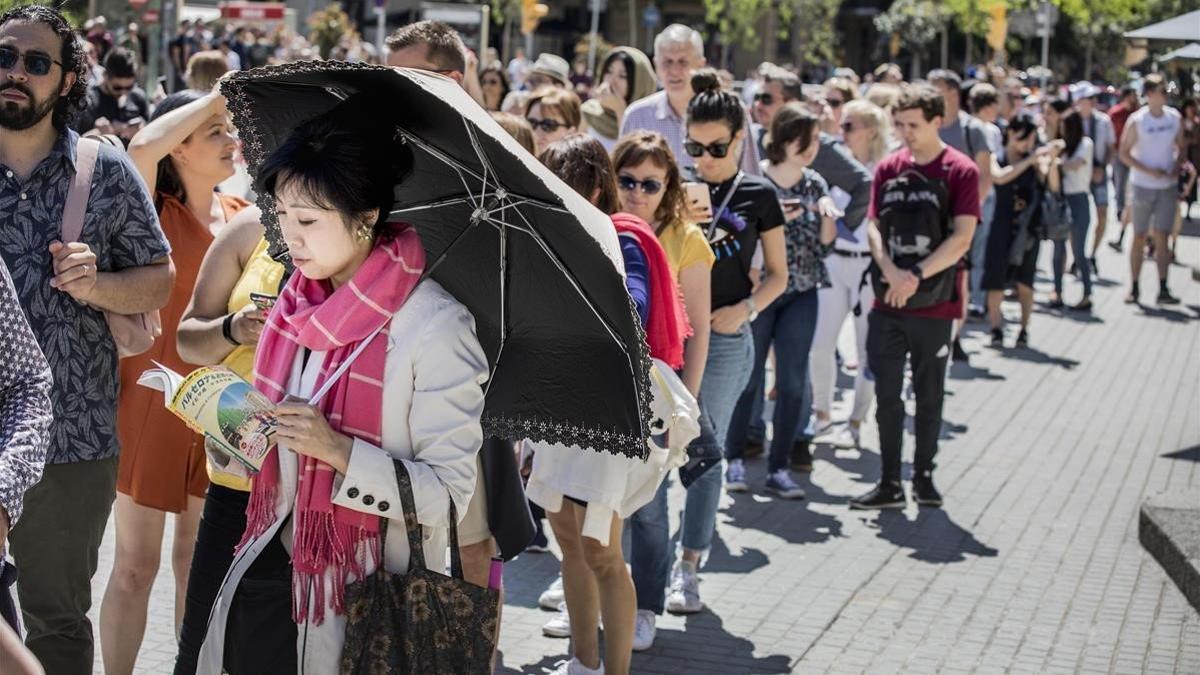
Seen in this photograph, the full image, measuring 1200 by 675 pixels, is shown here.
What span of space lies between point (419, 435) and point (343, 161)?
22.9 inches

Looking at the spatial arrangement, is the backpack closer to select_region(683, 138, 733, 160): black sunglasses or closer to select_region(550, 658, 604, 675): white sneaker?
select_region(683, 138, 733, 160): black sunglasses

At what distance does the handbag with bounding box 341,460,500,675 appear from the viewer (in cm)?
339

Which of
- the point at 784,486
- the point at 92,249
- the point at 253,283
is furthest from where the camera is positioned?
the point at 784,486

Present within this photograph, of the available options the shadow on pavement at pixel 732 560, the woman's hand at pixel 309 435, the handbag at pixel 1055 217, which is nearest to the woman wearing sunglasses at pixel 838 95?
the handbag at pixel 1055 217

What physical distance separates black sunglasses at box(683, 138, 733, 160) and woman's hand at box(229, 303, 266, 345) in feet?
9.07

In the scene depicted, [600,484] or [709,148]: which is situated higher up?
[709,148]

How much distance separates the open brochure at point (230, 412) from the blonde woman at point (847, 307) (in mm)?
6442

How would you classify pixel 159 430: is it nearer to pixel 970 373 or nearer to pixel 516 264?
pixel 516 264

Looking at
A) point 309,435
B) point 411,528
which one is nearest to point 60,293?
point 309,435

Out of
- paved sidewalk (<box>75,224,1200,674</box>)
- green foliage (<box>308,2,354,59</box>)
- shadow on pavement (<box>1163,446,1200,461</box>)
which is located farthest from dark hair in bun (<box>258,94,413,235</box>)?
green foliage (<box>308,2,354,59</box>)

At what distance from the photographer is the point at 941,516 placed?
840cm

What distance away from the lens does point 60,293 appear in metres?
4.28

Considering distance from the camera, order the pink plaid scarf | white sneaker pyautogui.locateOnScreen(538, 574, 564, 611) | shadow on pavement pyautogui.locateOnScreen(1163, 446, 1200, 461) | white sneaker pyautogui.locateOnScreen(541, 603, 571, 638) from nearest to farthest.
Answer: the pink plaid scarf, white sneaker pyautogui.locateOnScreen(541, 603, 571, 638), white sneaker pyautogui.locateOnScreen(538, 574, 564, 611), shadow on pavement pyautogui.locateOnScreen(1163, 446, 1200, 461)

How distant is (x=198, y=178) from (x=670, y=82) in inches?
165
